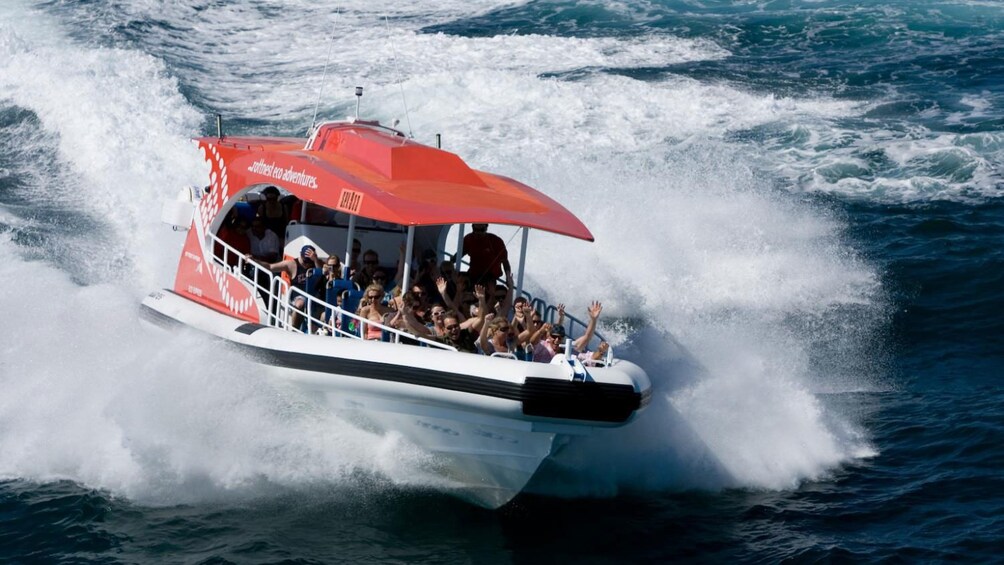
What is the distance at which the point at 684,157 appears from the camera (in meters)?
20.6

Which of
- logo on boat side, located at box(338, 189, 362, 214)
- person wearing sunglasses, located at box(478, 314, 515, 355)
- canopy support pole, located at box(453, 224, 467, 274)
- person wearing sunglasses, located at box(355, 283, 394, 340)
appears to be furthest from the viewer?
canopy support pole, located at box(453, 224, 467, 274)

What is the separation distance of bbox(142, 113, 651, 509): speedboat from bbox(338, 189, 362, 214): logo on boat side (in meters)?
0.01

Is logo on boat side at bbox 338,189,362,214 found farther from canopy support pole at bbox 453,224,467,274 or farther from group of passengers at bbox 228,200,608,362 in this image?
canopy support pole at bbox 453,224,467,274

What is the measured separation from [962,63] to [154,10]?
17.0 metres

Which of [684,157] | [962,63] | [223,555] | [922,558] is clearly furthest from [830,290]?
[962,63]

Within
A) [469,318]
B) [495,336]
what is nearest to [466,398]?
[495,336]

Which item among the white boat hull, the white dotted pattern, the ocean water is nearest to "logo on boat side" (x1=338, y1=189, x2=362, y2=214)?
the white boat hull

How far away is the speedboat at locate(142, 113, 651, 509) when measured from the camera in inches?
372

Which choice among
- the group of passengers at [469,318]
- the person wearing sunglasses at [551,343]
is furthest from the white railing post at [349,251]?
the person wearing sunglasses at [551,343]

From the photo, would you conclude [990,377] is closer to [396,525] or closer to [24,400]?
[396,525]

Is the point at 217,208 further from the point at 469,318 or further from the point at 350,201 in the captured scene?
the point at 469,318

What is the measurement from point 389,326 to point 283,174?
6.79 feet

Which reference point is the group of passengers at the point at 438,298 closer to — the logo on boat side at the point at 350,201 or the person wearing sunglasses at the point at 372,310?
the person wearing sunglasses at the point at 372,310

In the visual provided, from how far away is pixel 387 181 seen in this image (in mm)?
11055
